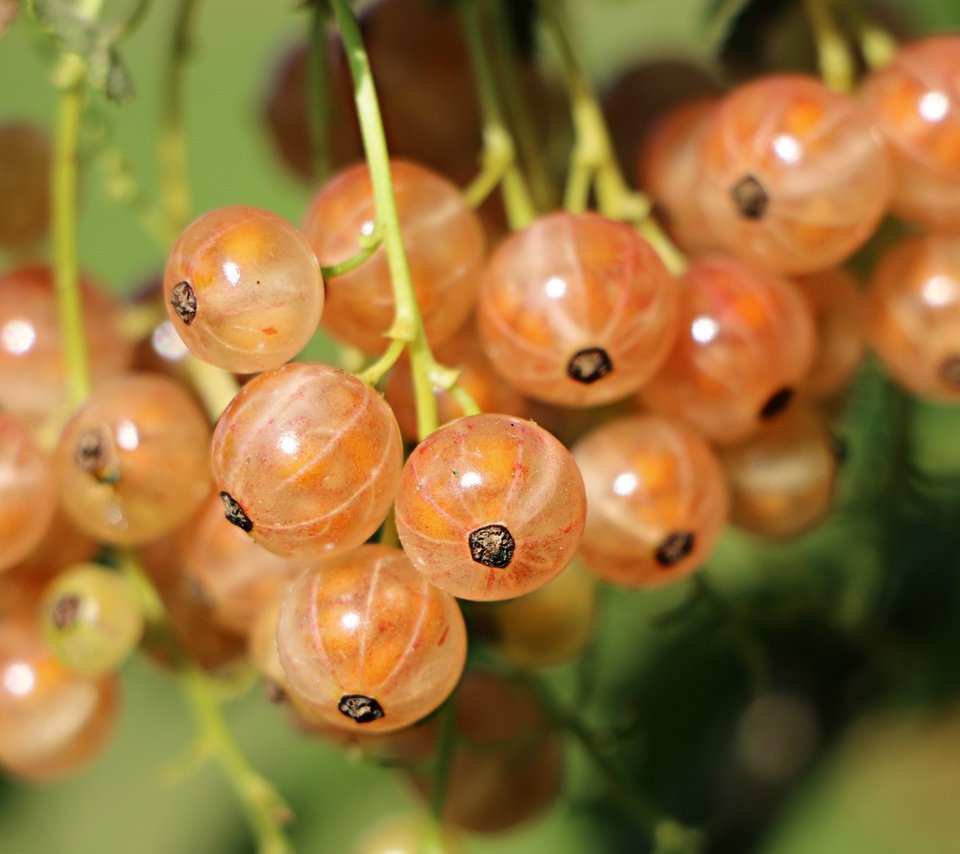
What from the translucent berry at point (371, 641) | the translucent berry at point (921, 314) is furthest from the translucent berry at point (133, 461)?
the translucent berry at point (921, 314)

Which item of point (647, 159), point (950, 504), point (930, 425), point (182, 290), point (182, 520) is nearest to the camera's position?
point (182, 290)

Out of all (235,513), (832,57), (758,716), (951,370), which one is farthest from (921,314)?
(758,716)

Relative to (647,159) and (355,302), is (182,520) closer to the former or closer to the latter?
(355,302)

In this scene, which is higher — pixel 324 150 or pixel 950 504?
pixel 324 150

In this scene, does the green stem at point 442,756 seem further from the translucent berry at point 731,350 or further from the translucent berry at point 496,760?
the translucent berry at point 731,350

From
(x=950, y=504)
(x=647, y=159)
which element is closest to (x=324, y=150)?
(x=647, y=159)

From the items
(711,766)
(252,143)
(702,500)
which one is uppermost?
(702,500)
